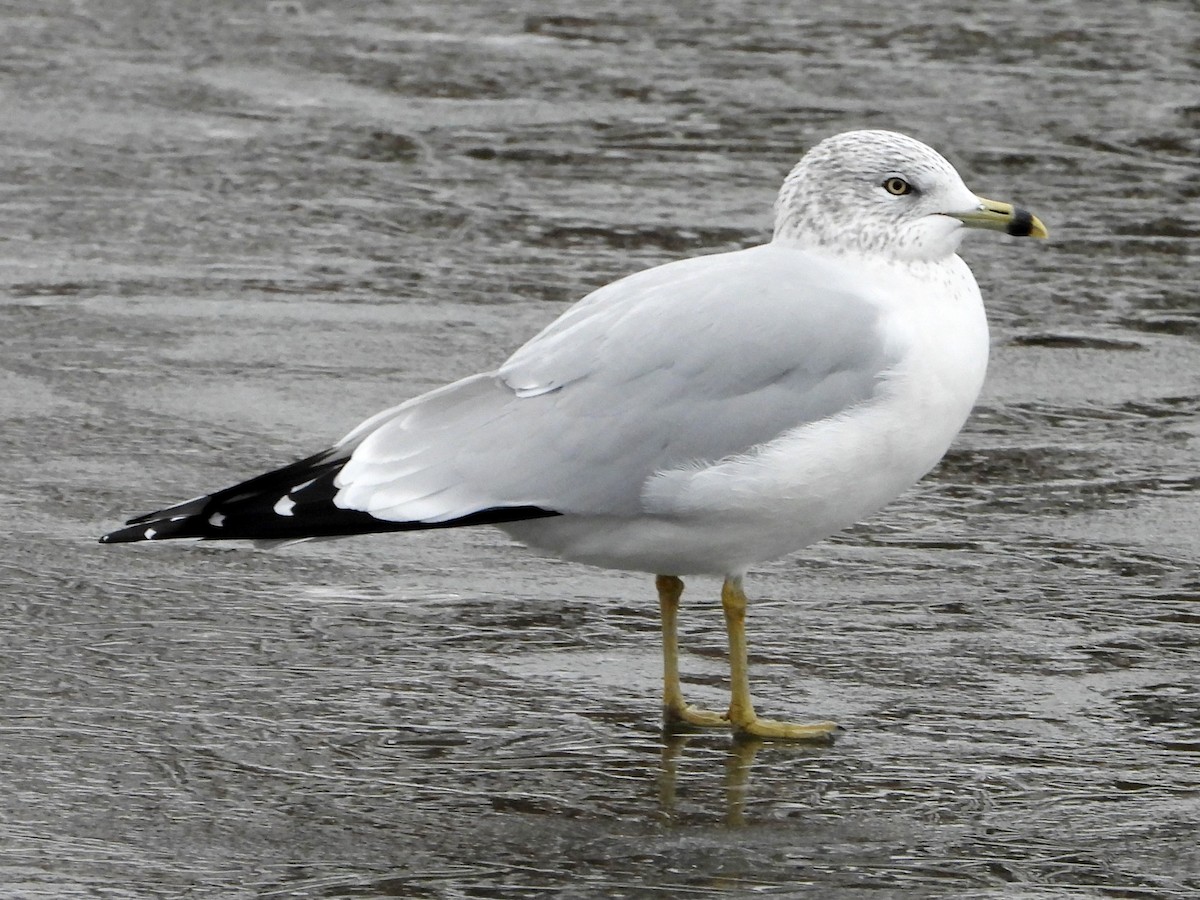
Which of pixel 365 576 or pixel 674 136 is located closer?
pixel 365 576

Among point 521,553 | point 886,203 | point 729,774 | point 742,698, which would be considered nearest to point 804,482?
point 742,698

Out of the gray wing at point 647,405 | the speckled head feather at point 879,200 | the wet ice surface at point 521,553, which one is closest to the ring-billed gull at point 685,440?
the gray wing at point 647,405

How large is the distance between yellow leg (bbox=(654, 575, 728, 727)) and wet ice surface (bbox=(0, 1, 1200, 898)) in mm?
55

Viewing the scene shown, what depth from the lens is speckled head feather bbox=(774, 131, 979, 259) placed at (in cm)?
465

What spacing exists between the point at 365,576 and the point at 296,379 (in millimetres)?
1641

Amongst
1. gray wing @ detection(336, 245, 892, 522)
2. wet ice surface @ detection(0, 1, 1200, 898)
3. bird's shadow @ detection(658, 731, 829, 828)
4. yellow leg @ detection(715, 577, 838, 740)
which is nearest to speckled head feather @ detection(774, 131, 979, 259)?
gray wing @ detection(336, 245, 892, 522)

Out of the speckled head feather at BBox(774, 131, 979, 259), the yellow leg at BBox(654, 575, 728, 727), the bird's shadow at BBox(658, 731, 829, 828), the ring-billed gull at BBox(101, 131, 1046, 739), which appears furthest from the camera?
the speckled head feather at BBox(774, 131, 979, 259)

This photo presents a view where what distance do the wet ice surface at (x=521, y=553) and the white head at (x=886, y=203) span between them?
35.7 inches

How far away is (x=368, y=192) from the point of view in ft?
28.5

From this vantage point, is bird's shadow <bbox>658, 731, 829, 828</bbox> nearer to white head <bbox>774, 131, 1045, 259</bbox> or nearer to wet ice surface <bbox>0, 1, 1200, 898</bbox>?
wet ice surface <bbox>0, 1, 1200, 898</bbox>

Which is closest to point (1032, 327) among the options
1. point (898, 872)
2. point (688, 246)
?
point (688, 246)

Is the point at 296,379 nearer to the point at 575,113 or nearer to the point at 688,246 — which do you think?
the point at 688,246

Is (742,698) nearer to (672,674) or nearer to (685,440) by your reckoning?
(672,674)

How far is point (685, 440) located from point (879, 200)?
2.46 ft
